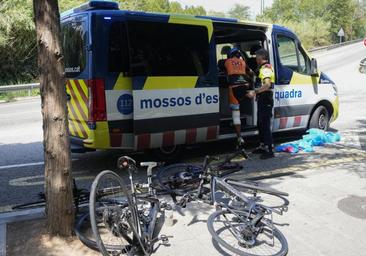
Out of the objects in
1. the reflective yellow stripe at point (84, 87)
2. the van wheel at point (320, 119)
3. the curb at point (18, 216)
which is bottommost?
the curb at point (18, 216)

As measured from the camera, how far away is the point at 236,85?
25.4ft

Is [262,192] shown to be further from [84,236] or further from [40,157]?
[40,157]

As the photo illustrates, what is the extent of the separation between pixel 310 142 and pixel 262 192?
3879 mm

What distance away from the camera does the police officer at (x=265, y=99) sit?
24.1ft

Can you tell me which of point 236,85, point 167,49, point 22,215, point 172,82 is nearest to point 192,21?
point 167,49

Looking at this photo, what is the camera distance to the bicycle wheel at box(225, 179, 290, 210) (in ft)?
15.3

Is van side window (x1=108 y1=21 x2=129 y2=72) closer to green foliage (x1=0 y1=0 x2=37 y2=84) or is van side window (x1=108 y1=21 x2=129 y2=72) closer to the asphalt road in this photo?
the asphalt road

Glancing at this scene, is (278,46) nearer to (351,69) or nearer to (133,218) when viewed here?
(133,218)

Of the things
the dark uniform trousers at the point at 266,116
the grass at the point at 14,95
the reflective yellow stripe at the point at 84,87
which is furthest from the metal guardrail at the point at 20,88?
the dark uniform trousers at the point at 266,116

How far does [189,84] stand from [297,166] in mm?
2135

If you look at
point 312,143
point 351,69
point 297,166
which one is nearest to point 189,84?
point 297,166

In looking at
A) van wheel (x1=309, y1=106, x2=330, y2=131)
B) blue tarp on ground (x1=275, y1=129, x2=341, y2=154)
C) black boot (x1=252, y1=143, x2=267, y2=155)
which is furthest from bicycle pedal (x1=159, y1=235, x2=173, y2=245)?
van wheel (x1=309, y1=106, x2=330, y2=131)

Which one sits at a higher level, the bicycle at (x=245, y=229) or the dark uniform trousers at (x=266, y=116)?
the dark uniform trousers at (x=266, y=116)

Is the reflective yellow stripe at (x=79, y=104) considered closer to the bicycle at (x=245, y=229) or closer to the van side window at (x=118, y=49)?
the van side window at (x=118, y=49)
